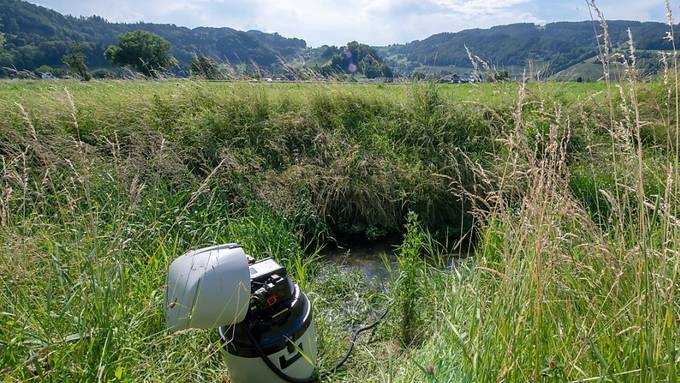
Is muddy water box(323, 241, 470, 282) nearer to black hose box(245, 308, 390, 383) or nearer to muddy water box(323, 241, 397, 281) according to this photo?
muddy water box(323, 241, 397, 281)

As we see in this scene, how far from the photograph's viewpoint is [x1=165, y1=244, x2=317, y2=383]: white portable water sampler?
1731mm

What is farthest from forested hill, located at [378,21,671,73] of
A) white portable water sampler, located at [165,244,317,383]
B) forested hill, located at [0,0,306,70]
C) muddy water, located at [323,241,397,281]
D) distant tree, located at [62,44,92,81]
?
forested hill, located at [0,0,306,70]

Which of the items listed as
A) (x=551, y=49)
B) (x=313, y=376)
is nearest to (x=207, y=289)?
(x=313, y=376)

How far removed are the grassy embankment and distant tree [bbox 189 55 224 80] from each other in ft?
2.03

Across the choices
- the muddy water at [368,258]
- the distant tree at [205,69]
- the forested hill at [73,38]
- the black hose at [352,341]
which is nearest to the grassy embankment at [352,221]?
the black hose at [352,341]

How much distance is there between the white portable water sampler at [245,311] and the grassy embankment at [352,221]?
22cm

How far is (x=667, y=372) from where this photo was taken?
50.0 inches

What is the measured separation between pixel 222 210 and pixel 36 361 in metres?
2.94

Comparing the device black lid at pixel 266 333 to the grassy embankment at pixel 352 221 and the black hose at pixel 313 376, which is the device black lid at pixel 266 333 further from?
the grassy embankment at pixel 352 221

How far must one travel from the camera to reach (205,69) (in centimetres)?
729

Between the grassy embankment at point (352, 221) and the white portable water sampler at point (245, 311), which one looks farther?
the white portable water sampler at point (245, 311)

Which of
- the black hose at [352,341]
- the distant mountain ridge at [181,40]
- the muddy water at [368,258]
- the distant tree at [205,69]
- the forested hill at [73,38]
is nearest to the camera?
the black hose at [352,341]

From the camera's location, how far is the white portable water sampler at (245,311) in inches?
68.2

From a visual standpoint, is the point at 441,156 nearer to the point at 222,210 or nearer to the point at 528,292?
the point at 222,210
